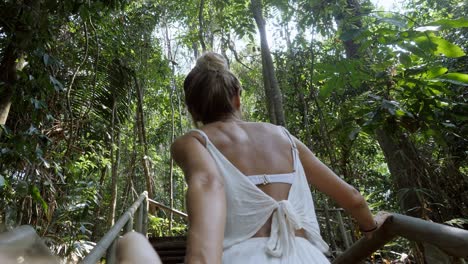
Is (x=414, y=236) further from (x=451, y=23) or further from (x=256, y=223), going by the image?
(x=451, y=23)

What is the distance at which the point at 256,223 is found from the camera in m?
0.79

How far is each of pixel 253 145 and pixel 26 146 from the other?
1.53m

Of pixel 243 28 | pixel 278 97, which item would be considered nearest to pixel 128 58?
pixel 243 28

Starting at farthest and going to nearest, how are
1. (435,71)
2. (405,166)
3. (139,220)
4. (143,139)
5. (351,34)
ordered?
(143,139)
(139,220)
(405,166)
(351,34)
(435,71)

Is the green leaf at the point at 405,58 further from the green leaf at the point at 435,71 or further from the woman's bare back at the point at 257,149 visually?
the woman's bare back at the point at 257,149

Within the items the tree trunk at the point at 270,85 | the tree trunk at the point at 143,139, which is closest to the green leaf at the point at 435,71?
the tree trunk at the point at 270,85

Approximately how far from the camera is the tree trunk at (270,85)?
276 centimetres

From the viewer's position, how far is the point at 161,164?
1144cm

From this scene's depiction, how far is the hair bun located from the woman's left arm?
0.23 meters

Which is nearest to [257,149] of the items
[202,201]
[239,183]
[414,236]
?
[239,183]

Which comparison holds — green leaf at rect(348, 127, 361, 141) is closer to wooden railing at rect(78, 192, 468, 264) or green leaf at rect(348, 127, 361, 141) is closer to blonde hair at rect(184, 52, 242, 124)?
wooden railing at rect(78, 192, 468, 264)

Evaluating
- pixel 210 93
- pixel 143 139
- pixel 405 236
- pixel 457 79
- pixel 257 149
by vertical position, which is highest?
pixel 143 139

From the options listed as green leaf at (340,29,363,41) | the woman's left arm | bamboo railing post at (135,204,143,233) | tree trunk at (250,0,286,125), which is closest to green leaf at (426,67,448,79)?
green leaf at (340,29,363,41)

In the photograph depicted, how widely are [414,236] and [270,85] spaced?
6.51 feet
